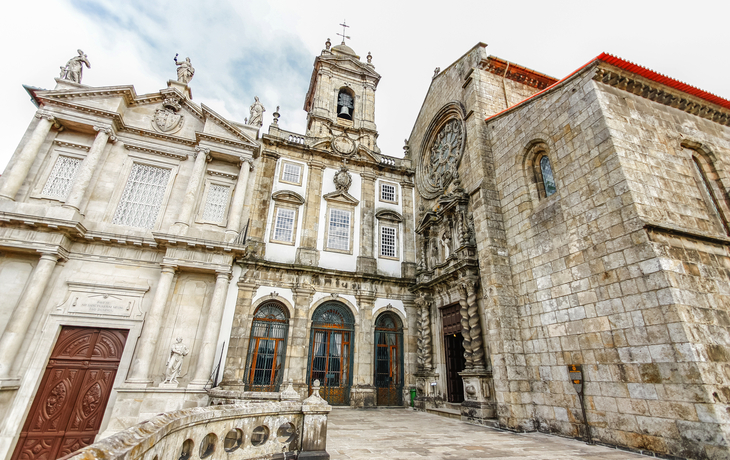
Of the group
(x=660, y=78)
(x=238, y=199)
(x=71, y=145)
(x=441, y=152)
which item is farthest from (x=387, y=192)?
(x=71, y=145)

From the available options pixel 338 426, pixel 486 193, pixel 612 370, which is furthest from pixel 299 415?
pixel 486 193

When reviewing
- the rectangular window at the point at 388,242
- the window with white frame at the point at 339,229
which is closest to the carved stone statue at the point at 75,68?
the window with white frame at the point at 339,229

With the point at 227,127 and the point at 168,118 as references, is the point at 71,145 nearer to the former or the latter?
the point at 168,118

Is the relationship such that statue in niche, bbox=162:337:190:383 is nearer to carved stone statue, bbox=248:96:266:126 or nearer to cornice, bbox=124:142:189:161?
cornice, bbox=124:142:189:161

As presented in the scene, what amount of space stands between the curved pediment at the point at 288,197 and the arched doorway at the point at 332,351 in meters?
4.87

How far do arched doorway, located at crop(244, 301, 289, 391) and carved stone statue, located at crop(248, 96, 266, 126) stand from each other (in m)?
8.08

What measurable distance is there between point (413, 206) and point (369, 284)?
16.9 feet

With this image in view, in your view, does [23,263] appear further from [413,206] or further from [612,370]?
[612,370]

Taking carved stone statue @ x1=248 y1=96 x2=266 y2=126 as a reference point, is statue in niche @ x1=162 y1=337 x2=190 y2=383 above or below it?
below

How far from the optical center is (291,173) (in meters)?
16.2

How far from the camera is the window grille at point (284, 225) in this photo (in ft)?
49.2

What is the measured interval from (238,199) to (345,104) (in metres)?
10.3

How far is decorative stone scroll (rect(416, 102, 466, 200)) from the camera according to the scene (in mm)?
14047

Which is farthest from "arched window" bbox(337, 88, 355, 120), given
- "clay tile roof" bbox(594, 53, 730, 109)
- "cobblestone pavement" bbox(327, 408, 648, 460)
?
"cobblestone pavement" bbox(327, 408, 648, 460)
